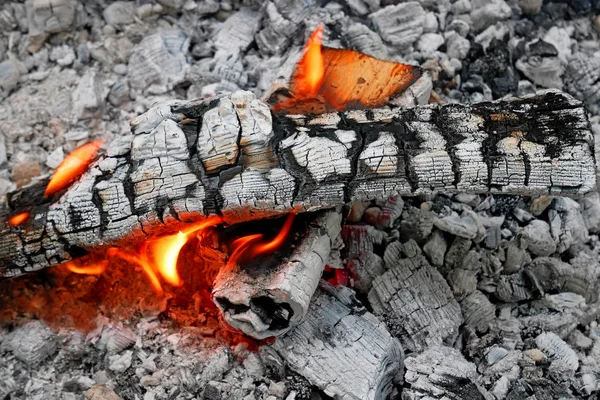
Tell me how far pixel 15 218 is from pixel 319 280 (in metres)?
1.08

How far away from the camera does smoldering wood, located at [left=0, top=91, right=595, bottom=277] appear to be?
2.15 m

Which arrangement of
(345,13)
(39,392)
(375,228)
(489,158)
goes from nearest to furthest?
(489,158) < (39,392) < (375,228) < (345,13)

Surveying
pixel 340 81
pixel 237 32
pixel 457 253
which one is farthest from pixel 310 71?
pixel 457 253

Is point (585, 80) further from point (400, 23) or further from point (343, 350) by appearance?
point (343, 350)

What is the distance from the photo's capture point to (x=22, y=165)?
285 cm

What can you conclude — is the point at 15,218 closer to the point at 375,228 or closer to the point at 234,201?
the point at 234,201

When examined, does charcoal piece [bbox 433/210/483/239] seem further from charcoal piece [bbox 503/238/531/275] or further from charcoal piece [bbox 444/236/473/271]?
charcoal piece [bbox 503/238/531/275]

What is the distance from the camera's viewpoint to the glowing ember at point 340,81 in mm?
2645

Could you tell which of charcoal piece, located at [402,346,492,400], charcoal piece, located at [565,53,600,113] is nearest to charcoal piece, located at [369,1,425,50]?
charcoal piece, located at [565,53,600,113]

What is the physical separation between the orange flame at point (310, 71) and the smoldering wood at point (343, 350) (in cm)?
82

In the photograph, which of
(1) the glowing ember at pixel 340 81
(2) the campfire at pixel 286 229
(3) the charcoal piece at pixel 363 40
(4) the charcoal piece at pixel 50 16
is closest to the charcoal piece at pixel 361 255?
(2) the campfire at pixel 286 229

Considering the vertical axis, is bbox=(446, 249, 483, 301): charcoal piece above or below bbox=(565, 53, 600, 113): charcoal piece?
below

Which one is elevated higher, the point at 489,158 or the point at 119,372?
the point at 489,158

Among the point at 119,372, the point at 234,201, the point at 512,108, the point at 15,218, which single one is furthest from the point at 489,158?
the point at 15,218
